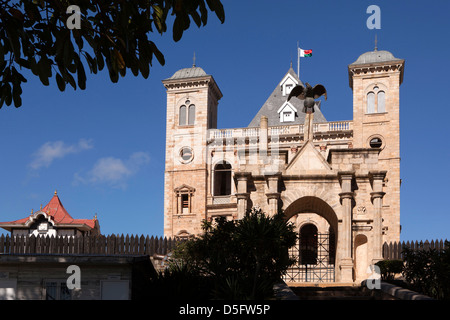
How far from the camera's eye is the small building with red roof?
132 ft

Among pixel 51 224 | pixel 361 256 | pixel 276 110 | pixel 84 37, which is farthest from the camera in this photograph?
pixel 276 110

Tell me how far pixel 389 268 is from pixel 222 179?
37.2m

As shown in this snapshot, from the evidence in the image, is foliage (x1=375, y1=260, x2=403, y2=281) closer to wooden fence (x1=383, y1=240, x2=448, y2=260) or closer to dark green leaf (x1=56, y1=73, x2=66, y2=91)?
wooden fence (x1=383, y1=240, x2=448, y2=260)

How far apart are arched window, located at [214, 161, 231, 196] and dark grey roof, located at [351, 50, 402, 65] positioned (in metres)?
15.6

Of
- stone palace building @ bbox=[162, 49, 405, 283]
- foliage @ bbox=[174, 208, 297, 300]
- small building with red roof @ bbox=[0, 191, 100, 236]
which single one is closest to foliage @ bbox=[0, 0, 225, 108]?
foliage @ bbox=[174, 208, 297, 300]

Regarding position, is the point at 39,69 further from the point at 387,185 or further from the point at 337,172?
the point at 387,185

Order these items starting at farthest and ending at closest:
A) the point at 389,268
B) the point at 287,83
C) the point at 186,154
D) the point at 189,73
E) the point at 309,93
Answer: the point at 287,83 → the point at 189,73 → the point at 186,154 → the point at 309,93 → the point at 389,268

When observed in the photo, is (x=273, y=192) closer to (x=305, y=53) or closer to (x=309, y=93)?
(x=309, y=93)

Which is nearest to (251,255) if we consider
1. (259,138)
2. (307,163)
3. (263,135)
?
(307,163)

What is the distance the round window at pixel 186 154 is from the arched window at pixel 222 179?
2.72 meters

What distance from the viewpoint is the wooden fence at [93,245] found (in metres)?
25.1

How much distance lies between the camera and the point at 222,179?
55625 millimetres

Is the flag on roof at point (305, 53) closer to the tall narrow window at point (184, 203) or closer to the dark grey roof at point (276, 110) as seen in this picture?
the dark grey roof at point (276, 110)

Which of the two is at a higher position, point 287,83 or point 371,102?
point 287,83
